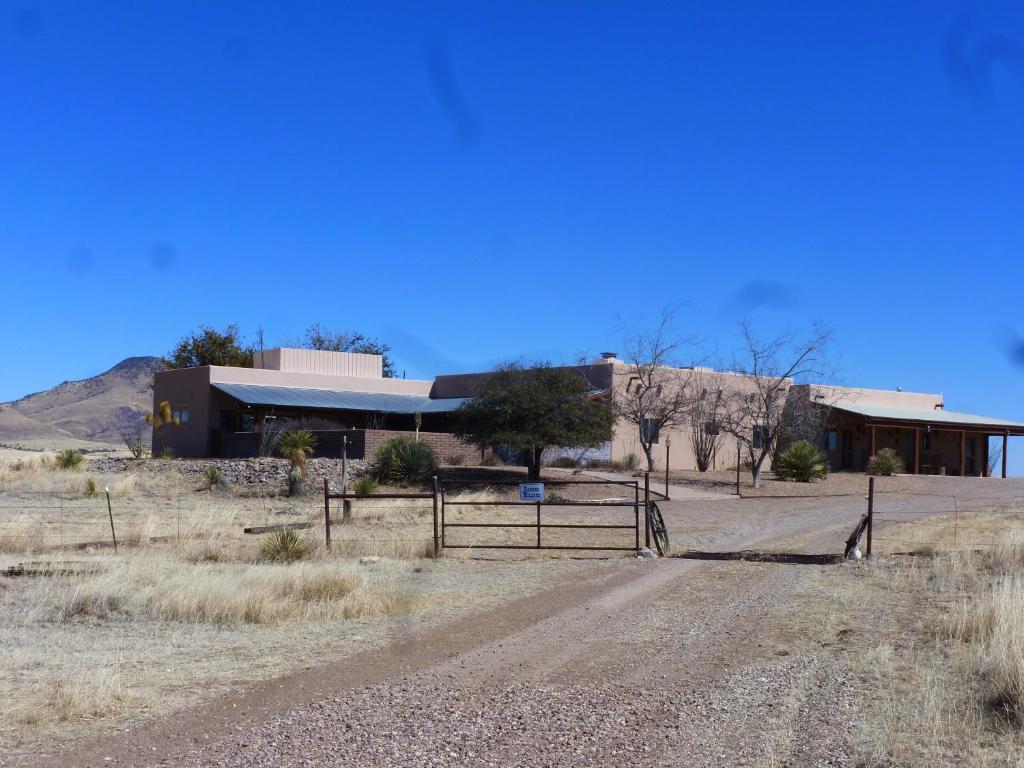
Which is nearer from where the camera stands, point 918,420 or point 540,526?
point 540,526

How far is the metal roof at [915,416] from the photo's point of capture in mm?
47000

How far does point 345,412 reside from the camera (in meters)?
49.2

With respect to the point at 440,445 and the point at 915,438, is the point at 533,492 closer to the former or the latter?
the point at 440,445

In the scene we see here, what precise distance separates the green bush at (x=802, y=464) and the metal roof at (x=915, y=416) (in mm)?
7420

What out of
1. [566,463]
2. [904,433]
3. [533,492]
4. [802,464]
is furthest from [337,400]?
[533,492]

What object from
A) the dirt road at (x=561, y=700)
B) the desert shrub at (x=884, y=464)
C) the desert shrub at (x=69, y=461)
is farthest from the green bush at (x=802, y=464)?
the desert shrub at (x=69, y=461)

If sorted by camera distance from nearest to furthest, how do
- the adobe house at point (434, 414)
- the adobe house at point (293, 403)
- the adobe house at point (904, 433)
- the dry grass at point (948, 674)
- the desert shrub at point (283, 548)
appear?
the dry grass at point (948, 674) < the desert shrub at point (283, 548) < the adobe house at point (434, 414) < the adobe house at point (293, 403) < the adobe house at point (904, 433)

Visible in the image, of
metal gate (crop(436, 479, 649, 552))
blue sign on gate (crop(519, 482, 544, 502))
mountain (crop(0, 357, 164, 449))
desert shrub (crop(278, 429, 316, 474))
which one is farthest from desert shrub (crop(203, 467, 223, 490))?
mountain (crop(0, 357, 164, 449))

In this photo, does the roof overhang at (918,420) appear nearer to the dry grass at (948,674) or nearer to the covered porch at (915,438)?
the covered porch at (915,438)

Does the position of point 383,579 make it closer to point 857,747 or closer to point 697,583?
point 697,583

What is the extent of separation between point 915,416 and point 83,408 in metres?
131

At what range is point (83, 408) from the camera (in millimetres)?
151500

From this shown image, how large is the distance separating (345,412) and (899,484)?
24.5 m

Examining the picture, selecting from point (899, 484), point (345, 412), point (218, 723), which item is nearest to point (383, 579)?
point (218, 723)
